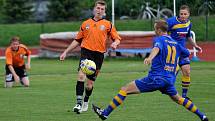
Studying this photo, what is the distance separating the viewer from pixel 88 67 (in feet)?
43.2

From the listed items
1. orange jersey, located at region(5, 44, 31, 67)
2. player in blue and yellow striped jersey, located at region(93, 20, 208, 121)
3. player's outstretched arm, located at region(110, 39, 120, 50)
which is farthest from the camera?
orange jersey, located at region(5, 44, 31, 67)

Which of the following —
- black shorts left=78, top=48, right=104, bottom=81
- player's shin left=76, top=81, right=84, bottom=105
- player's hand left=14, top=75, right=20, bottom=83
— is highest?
black shorts left=78, top=48, right=104, bottom=81

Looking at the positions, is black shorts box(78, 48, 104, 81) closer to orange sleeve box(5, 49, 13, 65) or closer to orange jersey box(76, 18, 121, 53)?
orange jersey box(76, 18, 121, 53)

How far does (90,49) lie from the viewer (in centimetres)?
1364

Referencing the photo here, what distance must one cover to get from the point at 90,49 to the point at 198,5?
23220 millimetres

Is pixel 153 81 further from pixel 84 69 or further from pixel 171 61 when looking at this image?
pixel 84 69

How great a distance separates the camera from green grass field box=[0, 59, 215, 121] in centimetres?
1260

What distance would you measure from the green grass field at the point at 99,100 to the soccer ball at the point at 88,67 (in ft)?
2.63

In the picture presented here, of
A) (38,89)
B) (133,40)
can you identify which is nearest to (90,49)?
(38,89)

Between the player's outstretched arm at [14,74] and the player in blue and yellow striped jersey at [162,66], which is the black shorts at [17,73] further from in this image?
the player in blue and yellow striped jersey at [162,66]

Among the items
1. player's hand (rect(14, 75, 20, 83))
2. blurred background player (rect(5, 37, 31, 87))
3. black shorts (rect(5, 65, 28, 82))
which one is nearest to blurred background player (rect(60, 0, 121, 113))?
blurred background player (rect(5, 37, 31, 87))

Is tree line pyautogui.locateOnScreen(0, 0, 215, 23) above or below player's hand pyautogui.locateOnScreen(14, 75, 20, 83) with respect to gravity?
below

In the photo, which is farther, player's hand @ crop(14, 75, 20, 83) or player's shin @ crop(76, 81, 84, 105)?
player's hand @ crop(14, 75, 20, 83)

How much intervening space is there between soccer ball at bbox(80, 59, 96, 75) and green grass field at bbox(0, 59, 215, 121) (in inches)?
31.6
